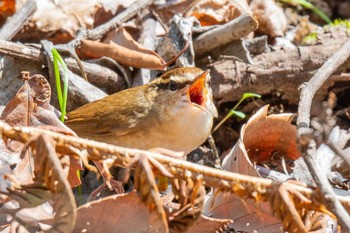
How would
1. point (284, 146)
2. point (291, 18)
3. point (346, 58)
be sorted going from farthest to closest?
point (291, 18), point (346, 58), point (284, 146)

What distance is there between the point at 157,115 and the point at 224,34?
0.81 m

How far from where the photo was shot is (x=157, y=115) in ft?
14.2

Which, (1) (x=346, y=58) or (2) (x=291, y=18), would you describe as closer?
(1) (x=346, y=58)

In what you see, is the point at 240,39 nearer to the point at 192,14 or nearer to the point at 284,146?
the point at 192,14

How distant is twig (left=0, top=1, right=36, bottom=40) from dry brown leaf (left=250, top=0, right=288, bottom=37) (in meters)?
1.68

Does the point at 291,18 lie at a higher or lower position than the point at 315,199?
lower

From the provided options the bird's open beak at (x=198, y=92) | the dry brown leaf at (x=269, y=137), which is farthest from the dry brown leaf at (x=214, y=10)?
the dry brown leaf at (x=269, y=137)

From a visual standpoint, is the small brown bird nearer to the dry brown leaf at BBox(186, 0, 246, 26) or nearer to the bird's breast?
the bird's breast

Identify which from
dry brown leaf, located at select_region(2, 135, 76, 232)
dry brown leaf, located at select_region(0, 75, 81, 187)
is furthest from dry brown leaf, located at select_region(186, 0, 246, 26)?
dry brown leaf, located at select_region(2, 135, 76, 232)

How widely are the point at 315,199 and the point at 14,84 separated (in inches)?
98.7

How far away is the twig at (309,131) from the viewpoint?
244 centimetres

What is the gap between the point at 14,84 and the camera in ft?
14.7

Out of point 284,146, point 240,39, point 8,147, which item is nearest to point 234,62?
point 240,39

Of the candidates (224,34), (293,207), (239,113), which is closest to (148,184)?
(293,207)
